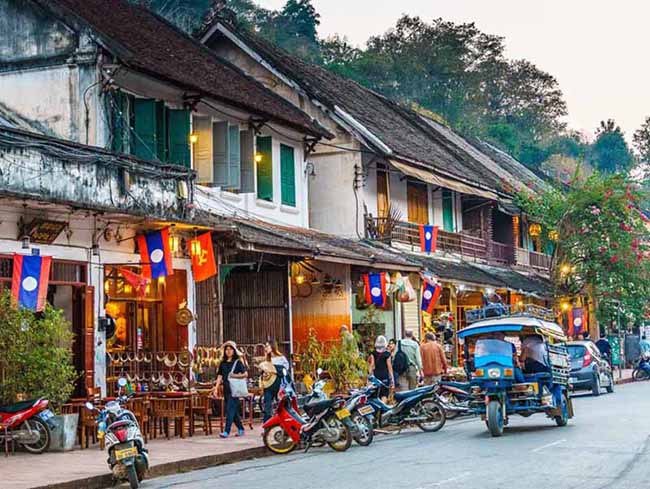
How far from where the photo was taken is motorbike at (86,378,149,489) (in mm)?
13133

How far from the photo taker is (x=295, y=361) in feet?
76.5

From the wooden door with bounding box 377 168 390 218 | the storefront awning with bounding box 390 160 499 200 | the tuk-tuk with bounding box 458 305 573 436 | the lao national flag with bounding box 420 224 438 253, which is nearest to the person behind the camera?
the tuk-tuk with bounding box 458 305 573 436

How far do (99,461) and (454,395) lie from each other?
7.56m

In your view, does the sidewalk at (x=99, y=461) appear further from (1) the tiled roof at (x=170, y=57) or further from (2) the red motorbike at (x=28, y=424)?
(1) the tiled roof at (x=170, y=57)

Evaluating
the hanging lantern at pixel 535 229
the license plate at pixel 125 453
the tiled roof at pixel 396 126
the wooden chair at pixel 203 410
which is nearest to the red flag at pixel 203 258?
the wooden chair at pixel 203 410

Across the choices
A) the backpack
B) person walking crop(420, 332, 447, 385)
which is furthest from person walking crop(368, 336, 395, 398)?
person walking crop(420, 332, 447, 385)

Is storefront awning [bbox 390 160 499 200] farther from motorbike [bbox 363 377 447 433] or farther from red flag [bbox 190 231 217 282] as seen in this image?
motorbike [bbox 363 377 447 433]

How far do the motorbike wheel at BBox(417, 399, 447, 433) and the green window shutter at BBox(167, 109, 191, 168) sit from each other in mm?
6612

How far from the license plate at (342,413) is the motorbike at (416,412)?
2.15 m

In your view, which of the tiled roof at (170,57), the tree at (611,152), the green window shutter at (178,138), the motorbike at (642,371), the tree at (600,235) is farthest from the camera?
the tree at (611,152)

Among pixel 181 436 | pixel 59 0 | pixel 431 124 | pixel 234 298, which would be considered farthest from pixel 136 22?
pixel 431 124

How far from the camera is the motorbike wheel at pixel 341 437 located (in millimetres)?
16547

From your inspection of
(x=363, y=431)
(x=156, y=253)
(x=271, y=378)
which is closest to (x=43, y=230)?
(x=156, y=253)

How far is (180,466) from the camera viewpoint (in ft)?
48.8
